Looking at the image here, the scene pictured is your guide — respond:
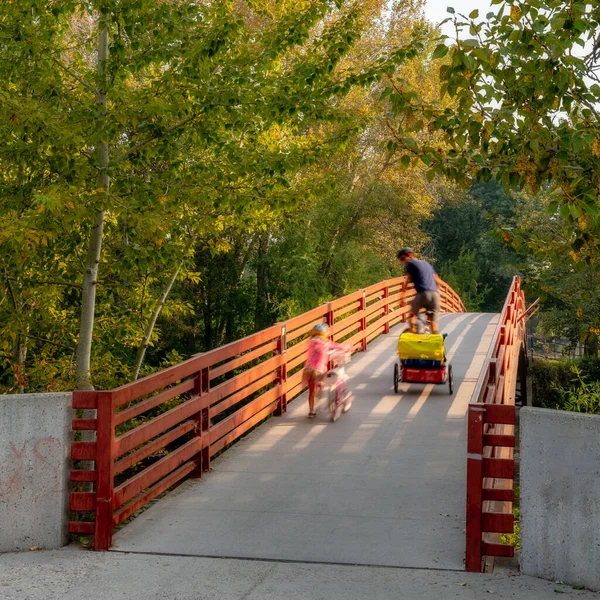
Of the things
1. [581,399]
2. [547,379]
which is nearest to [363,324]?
[581,399]

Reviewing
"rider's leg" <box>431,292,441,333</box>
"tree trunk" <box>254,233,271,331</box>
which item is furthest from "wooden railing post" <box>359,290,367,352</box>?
"tree trunk" <box>254,233,271,331</box>

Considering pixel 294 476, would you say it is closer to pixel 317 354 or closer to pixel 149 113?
pixel 317 354

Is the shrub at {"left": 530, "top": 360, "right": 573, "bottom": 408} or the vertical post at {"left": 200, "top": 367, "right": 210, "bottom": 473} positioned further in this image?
the shrub at {"left": 530, "top": 360, "right": 573, "bottom": 408}

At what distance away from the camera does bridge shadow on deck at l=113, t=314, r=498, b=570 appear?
6.85 metres

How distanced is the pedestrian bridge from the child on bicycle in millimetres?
357

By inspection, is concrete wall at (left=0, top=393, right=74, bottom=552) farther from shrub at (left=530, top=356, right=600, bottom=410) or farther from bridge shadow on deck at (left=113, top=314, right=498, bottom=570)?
shrub at (left=530, top=356, right=600, bottom=410)

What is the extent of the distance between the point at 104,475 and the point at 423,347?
706 centimetres

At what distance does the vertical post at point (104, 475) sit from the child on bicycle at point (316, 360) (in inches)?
195

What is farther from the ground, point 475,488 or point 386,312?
point 386,312

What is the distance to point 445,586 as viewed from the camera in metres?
6.04

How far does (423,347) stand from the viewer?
513 inches

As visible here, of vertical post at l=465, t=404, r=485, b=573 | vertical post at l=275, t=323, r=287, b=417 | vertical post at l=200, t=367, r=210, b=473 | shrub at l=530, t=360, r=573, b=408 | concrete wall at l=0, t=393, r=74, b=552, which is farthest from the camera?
shrub at l=530, t=360, r=573, b=408

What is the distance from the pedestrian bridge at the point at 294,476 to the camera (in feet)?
22.1

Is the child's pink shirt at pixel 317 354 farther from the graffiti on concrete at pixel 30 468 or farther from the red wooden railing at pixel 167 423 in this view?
the graffiti on concrete at pixel 30 468
